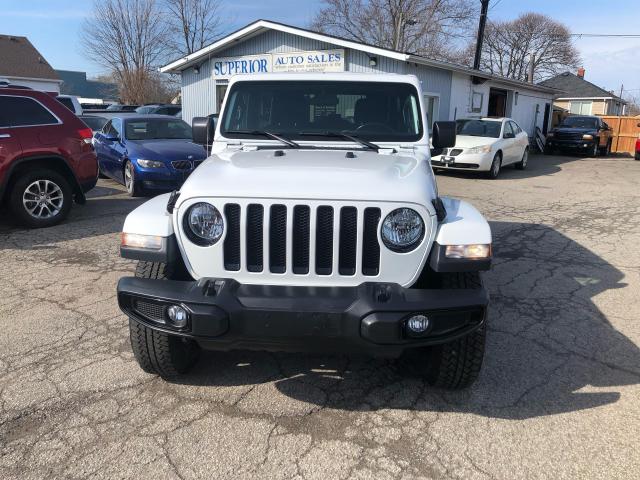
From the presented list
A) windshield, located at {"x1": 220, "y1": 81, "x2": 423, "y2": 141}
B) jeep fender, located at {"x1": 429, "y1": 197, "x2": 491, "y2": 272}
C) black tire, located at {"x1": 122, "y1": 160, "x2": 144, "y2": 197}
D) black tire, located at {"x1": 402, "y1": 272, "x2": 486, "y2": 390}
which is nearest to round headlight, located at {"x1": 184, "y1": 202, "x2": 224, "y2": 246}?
jeep fender, located at {"x1": 429, "y1": 197, "x2": 491, "y2": 272}

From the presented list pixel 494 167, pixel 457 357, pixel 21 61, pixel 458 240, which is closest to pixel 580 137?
pixel 494 167

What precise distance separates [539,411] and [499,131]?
12.5 meters

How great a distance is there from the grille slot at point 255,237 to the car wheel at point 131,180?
289 inches

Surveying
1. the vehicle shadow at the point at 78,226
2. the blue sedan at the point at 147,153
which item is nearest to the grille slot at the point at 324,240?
the vehicle shadow at the point at 78,226

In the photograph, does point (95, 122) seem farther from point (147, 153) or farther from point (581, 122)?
point (581, 122)

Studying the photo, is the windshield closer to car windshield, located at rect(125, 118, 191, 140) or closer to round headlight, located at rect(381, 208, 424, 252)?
round headlight, located at rect(381, 208, 424, 252)

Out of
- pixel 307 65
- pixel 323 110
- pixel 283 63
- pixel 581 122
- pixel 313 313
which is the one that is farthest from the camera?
pixel 581 122

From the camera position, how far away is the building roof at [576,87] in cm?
5134

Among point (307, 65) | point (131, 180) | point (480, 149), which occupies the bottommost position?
point (131, 180)

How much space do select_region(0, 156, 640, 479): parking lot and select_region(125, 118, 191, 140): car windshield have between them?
5604 millimetres

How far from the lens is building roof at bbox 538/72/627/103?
2021 inches

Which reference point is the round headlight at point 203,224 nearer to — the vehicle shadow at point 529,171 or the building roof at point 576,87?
the vehicle shadow at point 529,171

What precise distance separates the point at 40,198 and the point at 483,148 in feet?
33.9

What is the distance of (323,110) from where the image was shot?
411 cm
